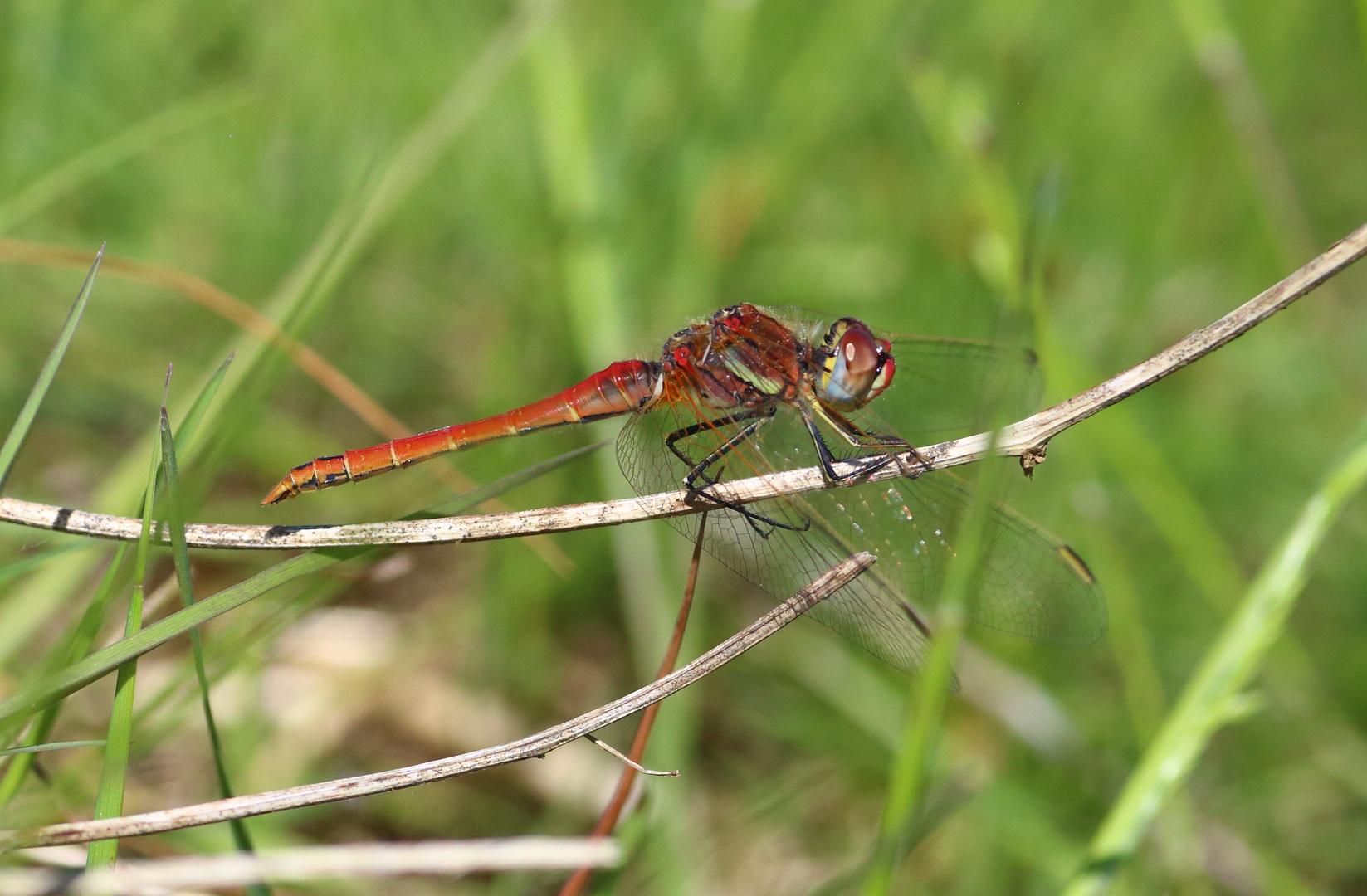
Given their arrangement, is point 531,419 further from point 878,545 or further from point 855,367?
point 878,545

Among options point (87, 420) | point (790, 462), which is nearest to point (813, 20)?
point (790, 462)

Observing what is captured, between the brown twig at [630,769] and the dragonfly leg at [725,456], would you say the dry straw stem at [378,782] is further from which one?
the dragonfly leg at [725,456]

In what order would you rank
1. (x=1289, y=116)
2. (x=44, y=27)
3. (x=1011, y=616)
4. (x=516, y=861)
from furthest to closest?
(x=1289, y=116) → (x=44, y=27) → (x=1011, y=616) → (x=516, y=861)

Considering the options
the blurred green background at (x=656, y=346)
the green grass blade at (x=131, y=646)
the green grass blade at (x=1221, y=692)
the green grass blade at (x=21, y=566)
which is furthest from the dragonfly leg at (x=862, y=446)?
the green grass blade at (x=21, y=566)

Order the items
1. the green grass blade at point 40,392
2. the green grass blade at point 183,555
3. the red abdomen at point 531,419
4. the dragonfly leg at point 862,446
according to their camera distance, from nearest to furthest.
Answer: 1. the green grass blade at point 183,555
2. the green grass blade at point 40,392
3. the dragonfly leg at point 862,446
4. the red abdomen at point 531,419

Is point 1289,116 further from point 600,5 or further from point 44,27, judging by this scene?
point 44,27

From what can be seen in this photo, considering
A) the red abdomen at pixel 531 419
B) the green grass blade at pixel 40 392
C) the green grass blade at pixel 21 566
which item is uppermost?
the red abdomen at pixel 531 419

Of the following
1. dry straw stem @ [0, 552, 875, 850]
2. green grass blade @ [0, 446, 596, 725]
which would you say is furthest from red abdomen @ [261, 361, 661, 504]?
dry straw stem @ [0, 552, 875, 850]

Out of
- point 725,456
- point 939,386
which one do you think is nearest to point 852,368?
point 725,456
